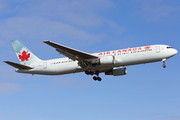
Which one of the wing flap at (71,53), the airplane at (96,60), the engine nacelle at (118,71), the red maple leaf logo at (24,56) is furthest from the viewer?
the red maple leaf logo at (24,56)

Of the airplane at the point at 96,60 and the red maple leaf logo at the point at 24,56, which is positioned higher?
the red maple leaf logo at the point at 24,56

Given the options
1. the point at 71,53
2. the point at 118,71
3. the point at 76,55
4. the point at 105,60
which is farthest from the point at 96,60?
the point at 118,71

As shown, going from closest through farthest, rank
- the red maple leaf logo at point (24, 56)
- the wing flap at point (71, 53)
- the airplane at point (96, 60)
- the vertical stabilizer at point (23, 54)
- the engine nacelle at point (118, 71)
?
the wing flap at point (71, 53), the airplane at point (96, 60), the engine nacelle at point (118, 71), the vertical stabilizer at point (23, 54), the red maple leaf logo at point (24, 56)

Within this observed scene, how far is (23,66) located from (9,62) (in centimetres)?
276

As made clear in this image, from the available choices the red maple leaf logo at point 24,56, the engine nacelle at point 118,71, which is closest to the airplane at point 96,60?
the engine nacelle at point 118,71

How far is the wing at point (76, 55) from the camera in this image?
33.8 meters

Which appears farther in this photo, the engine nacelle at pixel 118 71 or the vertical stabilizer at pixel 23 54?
the vertical stabilizer at pixel 23 54

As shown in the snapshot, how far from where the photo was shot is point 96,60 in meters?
35.9

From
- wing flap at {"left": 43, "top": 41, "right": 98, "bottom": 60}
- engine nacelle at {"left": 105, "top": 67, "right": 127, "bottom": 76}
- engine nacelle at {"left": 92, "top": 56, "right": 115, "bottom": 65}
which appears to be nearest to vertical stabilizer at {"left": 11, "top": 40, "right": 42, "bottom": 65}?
wing flap at {"left": 43, "top": 41, "right": 98, "bottom": 60}

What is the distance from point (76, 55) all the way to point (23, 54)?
37.7 feet

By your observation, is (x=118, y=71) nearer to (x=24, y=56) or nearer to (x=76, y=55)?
(x=76, y=55)

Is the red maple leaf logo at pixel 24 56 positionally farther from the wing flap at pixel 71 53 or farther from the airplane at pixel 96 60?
the wing flap at pixel 71 53

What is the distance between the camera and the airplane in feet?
114

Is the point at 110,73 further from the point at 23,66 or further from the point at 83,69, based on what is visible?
the point at 23,66
